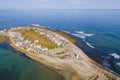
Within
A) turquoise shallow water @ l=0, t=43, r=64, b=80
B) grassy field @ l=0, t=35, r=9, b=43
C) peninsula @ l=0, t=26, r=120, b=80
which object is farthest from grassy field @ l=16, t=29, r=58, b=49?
turquoise shallow water @ l=0, t=43, r=64, b=80

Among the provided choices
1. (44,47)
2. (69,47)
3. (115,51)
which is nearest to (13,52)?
(44,47)

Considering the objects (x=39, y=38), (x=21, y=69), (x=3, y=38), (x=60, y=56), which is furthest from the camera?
(x=3, y=38)

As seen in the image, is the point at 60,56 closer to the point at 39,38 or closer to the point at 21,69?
the point at 21,69

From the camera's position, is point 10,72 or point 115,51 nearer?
point 10,72

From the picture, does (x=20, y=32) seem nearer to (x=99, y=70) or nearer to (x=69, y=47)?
(x=69, y=47)

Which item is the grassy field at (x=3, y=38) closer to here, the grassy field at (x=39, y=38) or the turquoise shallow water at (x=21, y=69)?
the grassy field at (x=39, y=38)

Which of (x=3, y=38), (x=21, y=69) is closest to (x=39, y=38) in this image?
(x=3, y=38)
